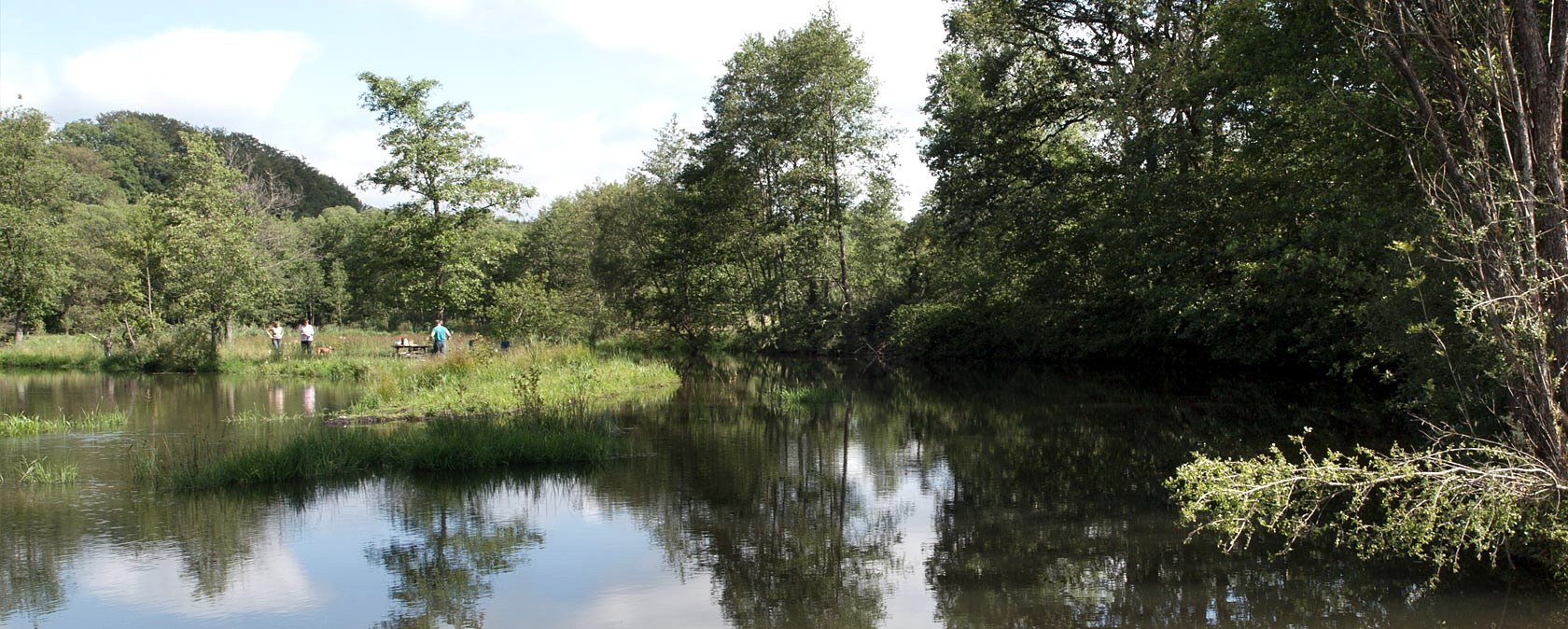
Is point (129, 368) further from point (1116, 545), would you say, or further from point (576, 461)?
point (1116, 545)

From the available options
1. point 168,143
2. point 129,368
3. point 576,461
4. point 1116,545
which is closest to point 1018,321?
point 576,461

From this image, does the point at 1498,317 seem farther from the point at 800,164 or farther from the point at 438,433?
the point at 800,164

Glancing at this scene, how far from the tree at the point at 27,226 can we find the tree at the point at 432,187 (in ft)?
43.3

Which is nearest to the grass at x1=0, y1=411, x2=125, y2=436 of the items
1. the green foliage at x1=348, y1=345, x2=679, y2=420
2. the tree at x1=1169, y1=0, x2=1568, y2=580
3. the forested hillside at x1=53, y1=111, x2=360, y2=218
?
the green foliage at x1=348, y1=345, x2=679, y2=420

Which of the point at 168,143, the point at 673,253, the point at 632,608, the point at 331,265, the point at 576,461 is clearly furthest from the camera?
the point at 168,143

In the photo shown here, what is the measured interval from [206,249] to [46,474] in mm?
21784

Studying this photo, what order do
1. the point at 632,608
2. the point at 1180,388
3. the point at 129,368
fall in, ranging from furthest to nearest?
1. the point at 129,368
2. the point at 1180,388
3. the point at 632,608

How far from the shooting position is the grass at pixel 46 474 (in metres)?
11.5

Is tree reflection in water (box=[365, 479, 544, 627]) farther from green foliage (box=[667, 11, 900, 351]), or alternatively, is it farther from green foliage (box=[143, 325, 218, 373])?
green foliage (box=[667, 11, 900, 351])

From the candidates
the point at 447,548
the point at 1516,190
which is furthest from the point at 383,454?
the point at 1516,190

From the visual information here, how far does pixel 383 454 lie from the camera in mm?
13047

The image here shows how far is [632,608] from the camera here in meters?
7.49

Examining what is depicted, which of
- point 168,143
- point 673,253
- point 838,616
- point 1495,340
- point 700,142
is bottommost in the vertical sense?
point 838,616

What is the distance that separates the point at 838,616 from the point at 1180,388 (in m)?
17.7
